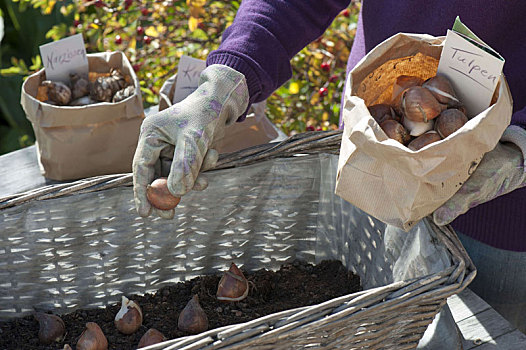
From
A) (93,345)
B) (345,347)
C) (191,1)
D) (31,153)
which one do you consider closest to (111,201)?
(93,345)

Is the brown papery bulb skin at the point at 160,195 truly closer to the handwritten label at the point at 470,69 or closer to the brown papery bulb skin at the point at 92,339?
the brown papery bulb skin at the point at 92,339

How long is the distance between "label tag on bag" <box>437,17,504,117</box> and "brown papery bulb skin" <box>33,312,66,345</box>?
78cm

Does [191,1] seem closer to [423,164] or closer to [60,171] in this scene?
[60,171]

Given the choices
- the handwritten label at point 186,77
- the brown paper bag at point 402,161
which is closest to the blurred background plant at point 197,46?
the handwritten label at point 186,77

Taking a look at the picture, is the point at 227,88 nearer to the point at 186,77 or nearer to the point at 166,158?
the point at 166,158

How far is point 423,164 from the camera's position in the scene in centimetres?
73

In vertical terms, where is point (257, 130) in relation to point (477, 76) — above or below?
below

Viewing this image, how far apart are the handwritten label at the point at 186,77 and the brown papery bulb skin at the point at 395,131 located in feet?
2.15

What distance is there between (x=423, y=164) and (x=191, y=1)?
4.13 feet

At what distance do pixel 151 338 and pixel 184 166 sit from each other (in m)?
0.29

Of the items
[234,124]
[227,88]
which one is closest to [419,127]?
[227,88]

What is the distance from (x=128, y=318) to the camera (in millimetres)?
1015

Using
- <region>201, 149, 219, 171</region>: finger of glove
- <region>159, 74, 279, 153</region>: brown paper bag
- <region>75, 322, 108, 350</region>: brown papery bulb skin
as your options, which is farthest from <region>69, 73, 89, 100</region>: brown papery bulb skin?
<region>75, 322, 108, 350</region>: brown papery bulb skin

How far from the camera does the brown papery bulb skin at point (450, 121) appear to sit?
2.61ft
